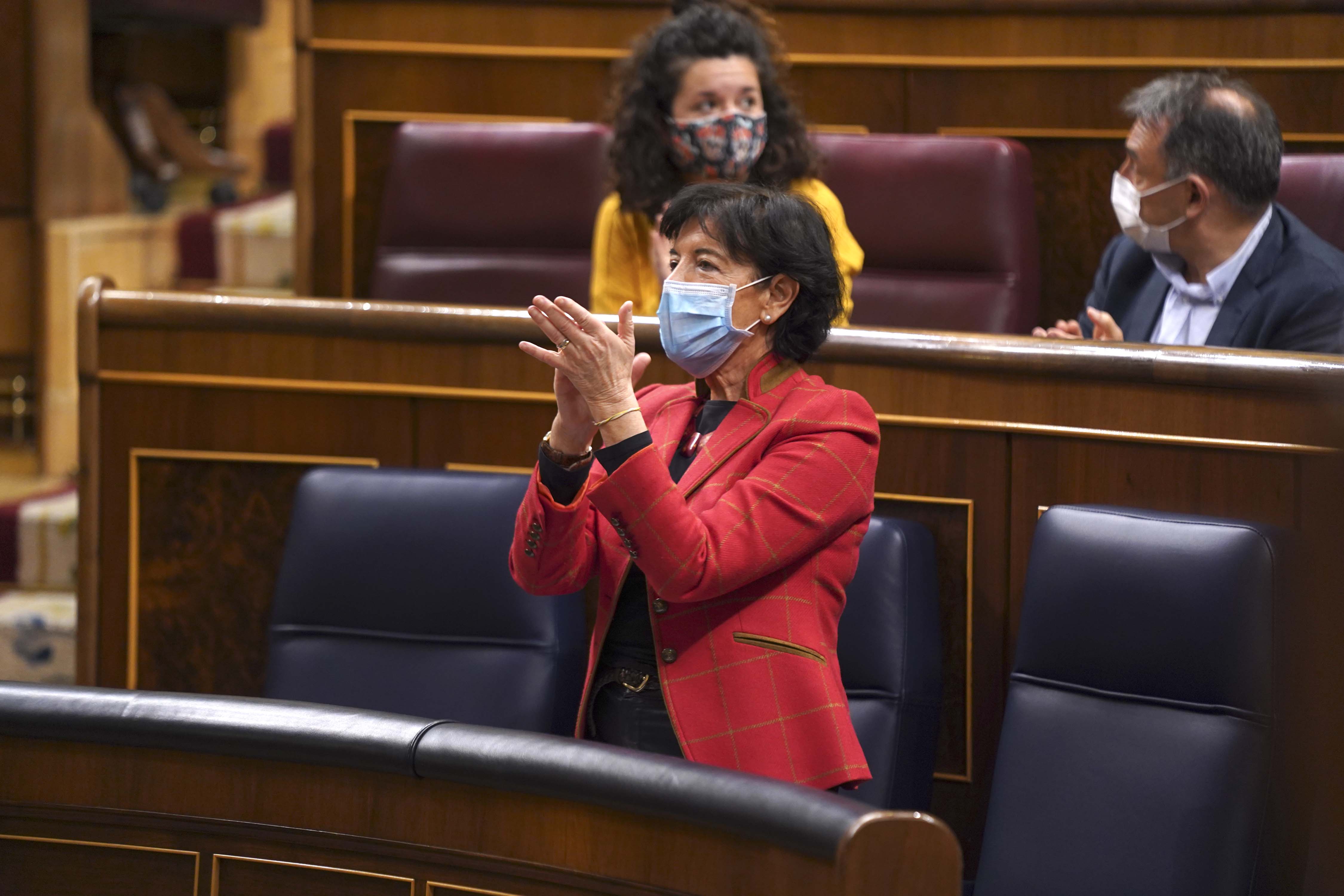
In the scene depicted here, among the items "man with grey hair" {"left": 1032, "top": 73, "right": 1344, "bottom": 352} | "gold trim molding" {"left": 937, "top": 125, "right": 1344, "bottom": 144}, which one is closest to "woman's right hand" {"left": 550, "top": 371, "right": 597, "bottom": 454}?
"man with grey hair" {"left": 1032, "top": 73, "right": 1344, "bottom": 352}

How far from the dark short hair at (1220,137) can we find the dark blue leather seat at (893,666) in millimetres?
471

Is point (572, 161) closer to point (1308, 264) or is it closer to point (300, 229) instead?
point (300, 229)

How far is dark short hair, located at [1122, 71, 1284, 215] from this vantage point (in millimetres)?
1230

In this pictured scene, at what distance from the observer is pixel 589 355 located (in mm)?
761

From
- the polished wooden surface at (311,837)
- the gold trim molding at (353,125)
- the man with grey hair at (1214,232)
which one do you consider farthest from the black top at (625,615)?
the gold trim molding at (353,125)

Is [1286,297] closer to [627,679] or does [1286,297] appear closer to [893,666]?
[893,666]

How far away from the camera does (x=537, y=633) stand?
3.42 ft

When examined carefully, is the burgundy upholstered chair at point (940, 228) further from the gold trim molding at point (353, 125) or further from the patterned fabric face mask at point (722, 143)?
the gold trim molding at point (353, 125)

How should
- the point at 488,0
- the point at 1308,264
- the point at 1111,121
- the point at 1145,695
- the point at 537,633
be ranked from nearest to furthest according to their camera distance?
the point at 1145,695
the point at 537,633
the point at 1308,264
the point at 1111,121
the point at 488,0

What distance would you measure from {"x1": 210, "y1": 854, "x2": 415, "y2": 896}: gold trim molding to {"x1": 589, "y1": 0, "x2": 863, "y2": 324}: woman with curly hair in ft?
2.31

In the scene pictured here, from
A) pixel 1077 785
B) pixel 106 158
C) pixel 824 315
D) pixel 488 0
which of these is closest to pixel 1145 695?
pixel 1077 785

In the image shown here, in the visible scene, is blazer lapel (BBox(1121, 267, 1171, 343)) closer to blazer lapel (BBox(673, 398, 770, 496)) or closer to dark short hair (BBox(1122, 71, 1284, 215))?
dark short hair (BBox(1122, 71, 1284, 215))

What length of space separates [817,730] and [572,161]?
0.98 meters

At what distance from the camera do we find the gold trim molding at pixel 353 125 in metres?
1.73
